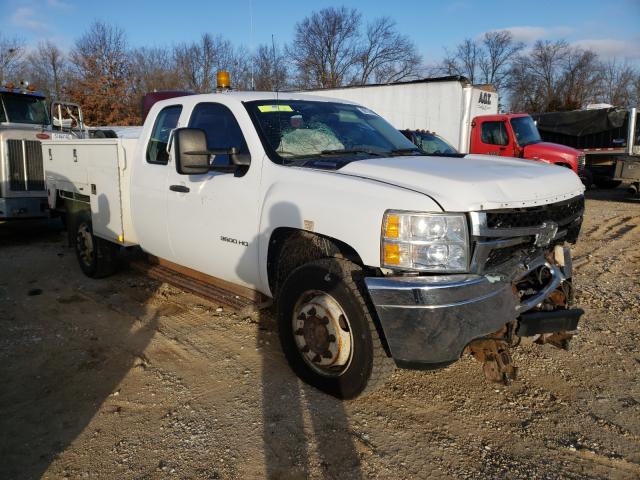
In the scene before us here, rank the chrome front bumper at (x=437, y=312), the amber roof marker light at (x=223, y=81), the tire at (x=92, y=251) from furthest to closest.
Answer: the tire at (x=92, y=251), the amber roof marker light at (x=223, y=81), the chrome front bumper at (x=437, y=312)

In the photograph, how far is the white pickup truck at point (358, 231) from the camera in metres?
2.71

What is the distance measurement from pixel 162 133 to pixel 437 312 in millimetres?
3233

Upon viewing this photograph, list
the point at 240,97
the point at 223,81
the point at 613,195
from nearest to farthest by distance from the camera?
1. the point at 240,97
2. the point at 223,81
3. the point at 613,195

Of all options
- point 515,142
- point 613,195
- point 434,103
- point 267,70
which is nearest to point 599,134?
point 613,195

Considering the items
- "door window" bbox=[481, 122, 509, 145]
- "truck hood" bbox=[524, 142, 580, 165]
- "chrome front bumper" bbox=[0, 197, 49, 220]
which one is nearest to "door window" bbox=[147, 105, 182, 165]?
"chrome front bumper" bbox=[0, 197, 49, 220]

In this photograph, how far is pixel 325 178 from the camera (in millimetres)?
3164

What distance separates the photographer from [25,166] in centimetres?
891

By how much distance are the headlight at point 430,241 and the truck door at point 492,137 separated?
36.4 ft

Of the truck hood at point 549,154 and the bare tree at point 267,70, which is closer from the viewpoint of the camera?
the bare tree at point 267,70

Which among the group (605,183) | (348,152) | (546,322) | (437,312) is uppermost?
(348,152)

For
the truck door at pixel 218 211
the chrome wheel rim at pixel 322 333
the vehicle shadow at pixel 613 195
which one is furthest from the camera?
the vehicle shadow at pixel 613 195

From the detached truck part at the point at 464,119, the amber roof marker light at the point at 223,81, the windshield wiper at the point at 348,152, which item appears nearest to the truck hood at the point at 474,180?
the windshield wiper at the point at 348,152

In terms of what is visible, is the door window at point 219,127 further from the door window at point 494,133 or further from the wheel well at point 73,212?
the door window at point 494,133

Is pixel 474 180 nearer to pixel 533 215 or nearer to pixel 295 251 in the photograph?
pixel 533 215
